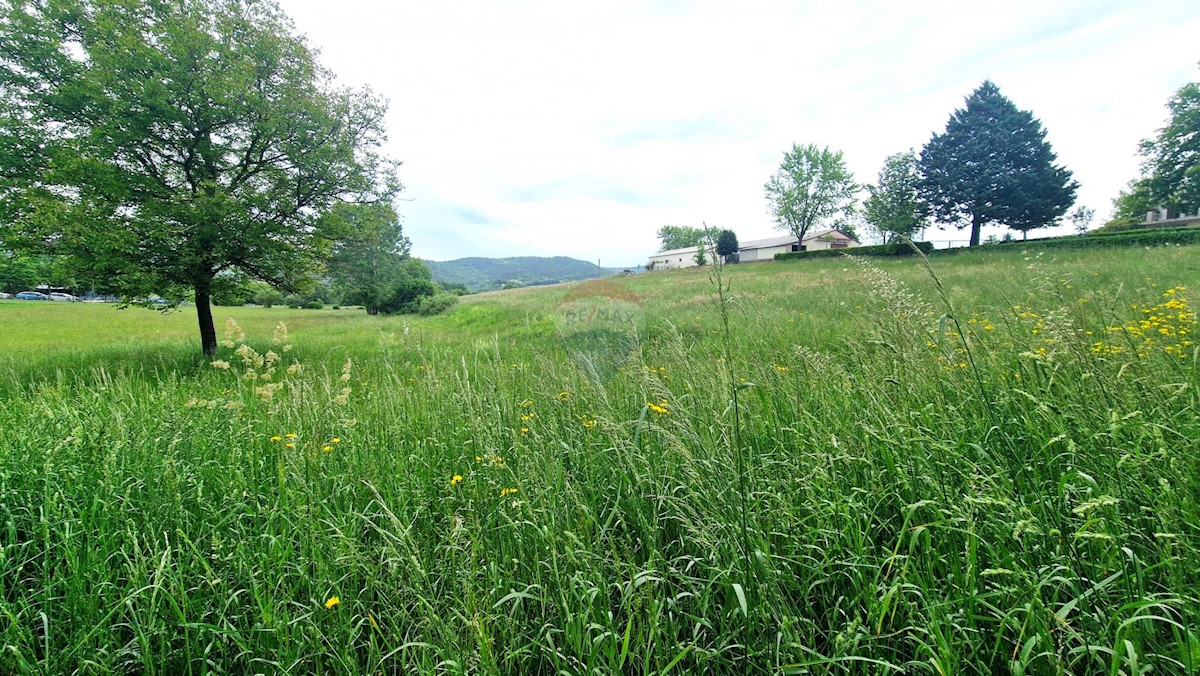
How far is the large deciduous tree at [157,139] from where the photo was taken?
803 centimetres

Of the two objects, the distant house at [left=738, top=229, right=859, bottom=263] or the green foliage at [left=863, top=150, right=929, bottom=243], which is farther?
the distant house at [left=738, top=229, right=859, bottom=263]

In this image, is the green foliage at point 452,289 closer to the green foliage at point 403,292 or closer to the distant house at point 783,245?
the green foliage at point 403,292

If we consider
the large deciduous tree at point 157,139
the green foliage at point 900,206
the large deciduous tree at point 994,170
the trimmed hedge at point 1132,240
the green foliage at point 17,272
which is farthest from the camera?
the green foliage at point 900,206

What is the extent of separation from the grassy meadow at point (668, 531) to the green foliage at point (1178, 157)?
2136 inches

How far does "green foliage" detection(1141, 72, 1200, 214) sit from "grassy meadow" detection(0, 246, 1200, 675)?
54242mm

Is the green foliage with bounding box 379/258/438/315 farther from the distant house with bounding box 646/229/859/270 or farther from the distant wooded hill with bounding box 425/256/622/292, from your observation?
the distant wooded hill with bounding box 425/256/622/292

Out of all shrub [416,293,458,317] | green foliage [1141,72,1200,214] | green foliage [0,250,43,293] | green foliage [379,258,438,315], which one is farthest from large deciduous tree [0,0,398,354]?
green foliage [1141,72,1200,214]

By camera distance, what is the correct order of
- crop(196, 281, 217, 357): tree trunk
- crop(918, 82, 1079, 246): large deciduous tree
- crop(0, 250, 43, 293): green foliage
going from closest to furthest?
crop(0, 250, 43, 293): green foliage
crop(196, 281, 217, 357): tree trunk
crop(918, 82, 1079, 246): large deciduous tree

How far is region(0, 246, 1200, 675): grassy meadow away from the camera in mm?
1368

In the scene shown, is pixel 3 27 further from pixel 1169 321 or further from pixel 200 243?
pixel 1169 321

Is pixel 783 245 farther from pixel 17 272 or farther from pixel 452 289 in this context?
pixel 17 272

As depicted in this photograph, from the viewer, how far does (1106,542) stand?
1.47 m

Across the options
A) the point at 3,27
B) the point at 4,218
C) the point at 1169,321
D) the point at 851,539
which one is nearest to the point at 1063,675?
the point at 851,539

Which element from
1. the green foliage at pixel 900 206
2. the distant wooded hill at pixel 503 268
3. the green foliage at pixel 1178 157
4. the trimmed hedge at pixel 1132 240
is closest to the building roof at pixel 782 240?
the green foliage at pixel 900 206
